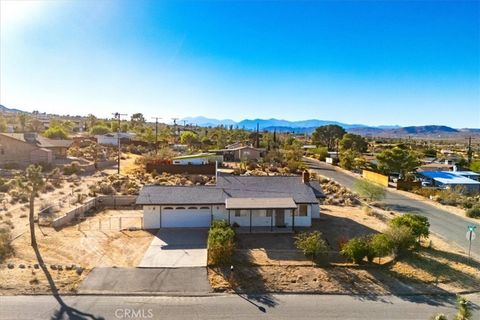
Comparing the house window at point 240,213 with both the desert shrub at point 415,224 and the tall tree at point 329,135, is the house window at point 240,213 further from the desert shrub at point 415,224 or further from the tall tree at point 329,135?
the tall tree at point 329,135

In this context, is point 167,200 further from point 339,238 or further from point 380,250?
point 380,250

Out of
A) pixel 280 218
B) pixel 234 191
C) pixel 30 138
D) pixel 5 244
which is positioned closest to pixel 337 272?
pixel 280 218

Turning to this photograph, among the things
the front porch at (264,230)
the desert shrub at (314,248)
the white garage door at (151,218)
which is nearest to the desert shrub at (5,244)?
the white garage door at (151,218)

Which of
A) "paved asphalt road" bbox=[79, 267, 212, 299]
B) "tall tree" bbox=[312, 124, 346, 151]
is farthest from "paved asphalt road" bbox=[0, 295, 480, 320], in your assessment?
"tall tree" bbox=[312, 124, 346, 151]

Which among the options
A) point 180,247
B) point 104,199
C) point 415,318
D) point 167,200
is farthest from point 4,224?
point 415,318

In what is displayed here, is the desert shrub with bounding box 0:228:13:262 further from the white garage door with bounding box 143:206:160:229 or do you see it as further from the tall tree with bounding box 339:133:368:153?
the tall tree with bounding box 339:133:368:153

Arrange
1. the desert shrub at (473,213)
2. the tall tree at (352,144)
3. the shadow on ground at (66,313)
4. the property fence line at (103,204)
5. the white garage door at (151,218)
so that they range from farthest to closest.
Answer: the tall tree at (352,144) < the desert shrub at (473,213) < the property fence line at (103,204) < the white garage door at (151,218) < the shadow on ground at (66,313)

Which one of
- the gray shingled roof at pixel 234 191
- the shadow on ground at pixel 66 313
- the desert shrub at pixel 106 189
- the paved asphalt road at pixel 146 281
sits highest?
the gray shingled roof at pixel 234 191
